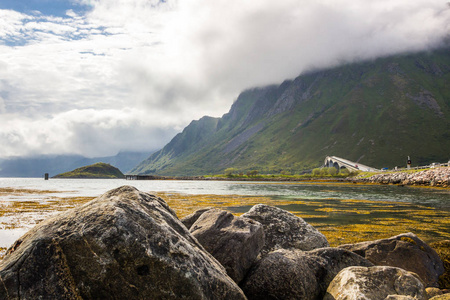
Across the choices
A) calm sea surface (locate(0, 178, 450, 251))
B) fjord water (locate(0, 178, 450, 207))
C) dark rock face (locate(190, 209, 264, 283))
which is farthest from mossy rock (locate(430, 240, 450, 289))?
fjord water (locate(0, 178, 450, 207))

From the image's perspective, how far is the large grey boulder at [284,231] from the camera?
12.5 m

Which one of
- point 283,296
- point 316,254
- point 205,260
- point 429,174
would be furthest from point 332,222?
point 429,174

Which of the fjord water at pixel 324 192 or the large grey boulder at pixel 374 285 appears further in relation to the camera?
the fjord water at pixel 324 192

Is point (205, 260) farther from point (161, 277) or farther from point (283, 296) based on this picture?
point (283, 296)

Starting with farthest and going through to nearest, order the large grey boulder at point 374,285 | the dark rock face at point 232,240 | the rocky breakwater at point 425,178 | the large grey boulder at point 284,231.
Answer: the rocky breakwater at point 425,178 < the large grey boulder at point 284,231 < the dark rock face at point 232,240 < the large grey boulder at point 374,285

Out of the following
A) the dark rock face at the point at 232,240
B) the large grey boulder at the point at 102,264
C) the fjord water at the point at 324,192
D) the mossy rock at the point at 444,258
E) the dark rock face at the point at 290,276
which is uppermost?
the large grey boulder at the point at 102,264

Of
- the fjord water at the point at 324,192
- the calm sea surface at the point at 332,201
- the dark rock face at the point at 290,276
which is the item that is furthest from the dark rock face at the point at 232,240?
the fjord water at the point at 324,192

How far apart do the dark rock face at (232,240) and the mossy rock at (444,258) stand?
→ 25.2 feet

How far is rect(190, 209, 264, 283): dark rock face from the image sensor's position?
30.3 feet

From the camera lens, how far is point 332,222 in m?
27.5

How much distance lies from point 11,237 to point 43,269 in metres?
19.2

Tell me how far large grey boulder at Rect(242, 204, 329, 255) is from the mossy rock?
180 inches

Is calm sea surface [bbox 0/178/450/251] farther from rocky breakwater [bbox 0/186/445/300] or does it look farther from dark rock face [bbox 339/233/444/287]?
rocky breakwater [bbox 0/186/445/300]

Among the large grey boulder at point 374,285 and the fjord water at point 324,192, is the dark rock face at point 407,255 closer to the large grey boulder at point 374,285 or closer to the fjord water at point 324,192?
the large grey boulder at point 374,285
